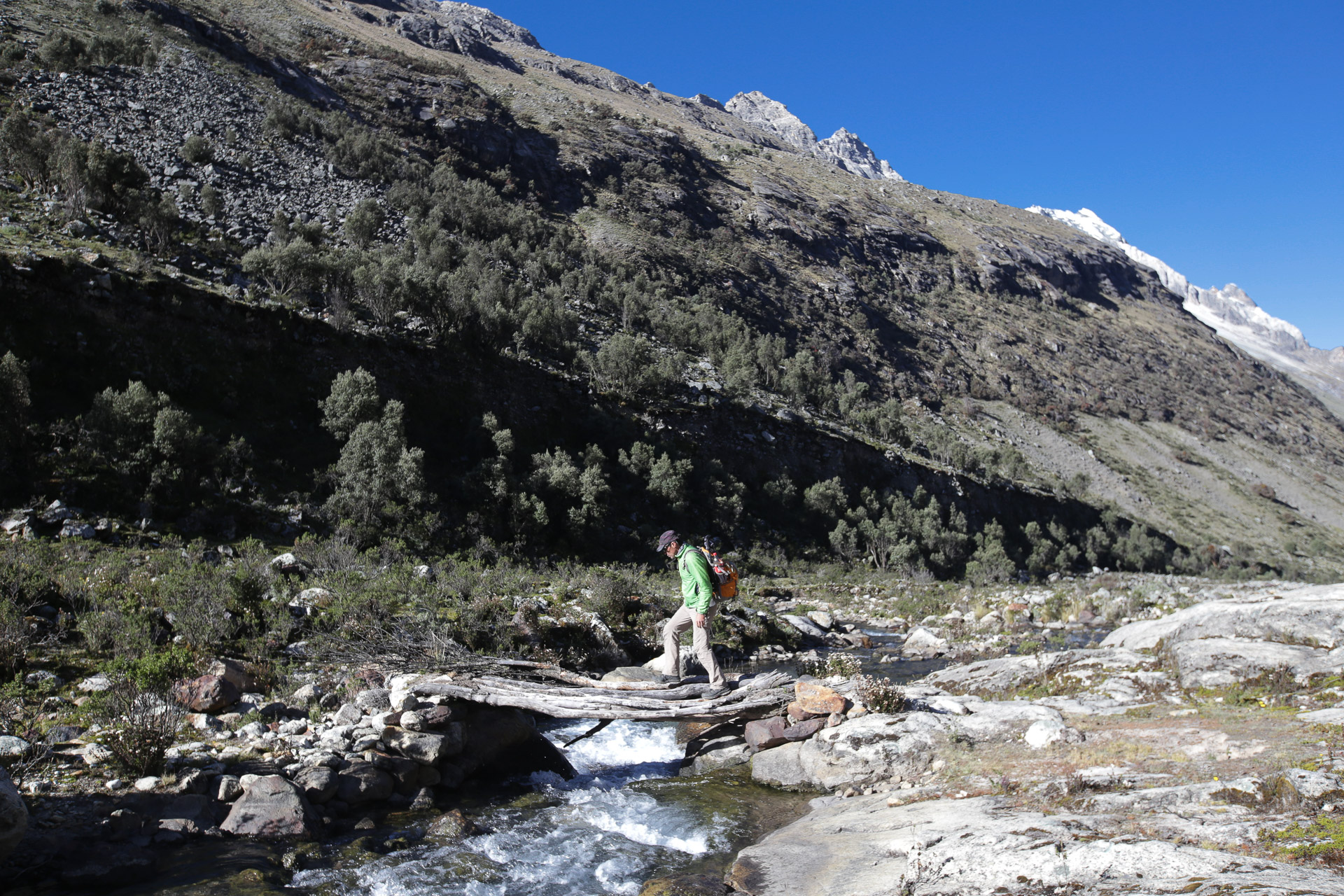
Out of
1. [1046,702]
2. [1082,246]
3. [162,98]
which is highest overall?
[1082,246]

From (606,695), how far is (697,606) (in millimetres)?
1776

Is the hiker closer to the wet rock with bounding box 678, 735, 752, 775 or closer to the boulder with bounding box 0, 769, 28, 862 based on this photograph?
the wet rock with bounding box 678, 735, 752, 775

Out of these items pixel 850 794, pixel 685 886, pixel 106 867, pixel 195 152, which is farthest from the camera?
pixel 195 152

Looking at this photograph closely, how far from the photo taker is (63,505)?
16531 millimetres

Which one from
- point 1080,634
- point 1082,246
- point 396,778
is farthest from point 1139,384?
point 396,778

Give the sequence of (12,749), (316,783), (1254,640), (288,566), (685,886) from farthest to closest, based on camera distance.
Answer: (288,566) < (1254,640) < (316,783) < (685,886) < (12,749)

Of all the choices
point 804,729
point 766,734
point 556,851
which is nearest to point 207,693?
point 556,851

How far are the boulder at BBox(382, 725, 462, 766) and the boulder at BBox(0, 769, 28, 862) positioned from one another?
3751 mm

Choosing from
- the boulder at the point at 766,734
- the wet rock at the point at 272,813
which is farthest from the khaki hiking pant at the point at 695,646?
the wet rock at the point at 272,813

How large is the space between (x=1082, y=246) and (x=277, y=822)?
17114cm

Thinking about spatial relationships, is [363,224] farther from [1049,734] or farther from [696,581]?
[1049,734]

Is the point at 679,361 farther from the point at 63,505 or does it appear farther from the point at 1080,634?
the point at 63,505

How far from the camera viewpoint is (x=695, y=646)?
9727mm

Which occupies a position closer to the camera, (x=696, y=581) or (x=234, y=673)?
(x=234, y=673)
